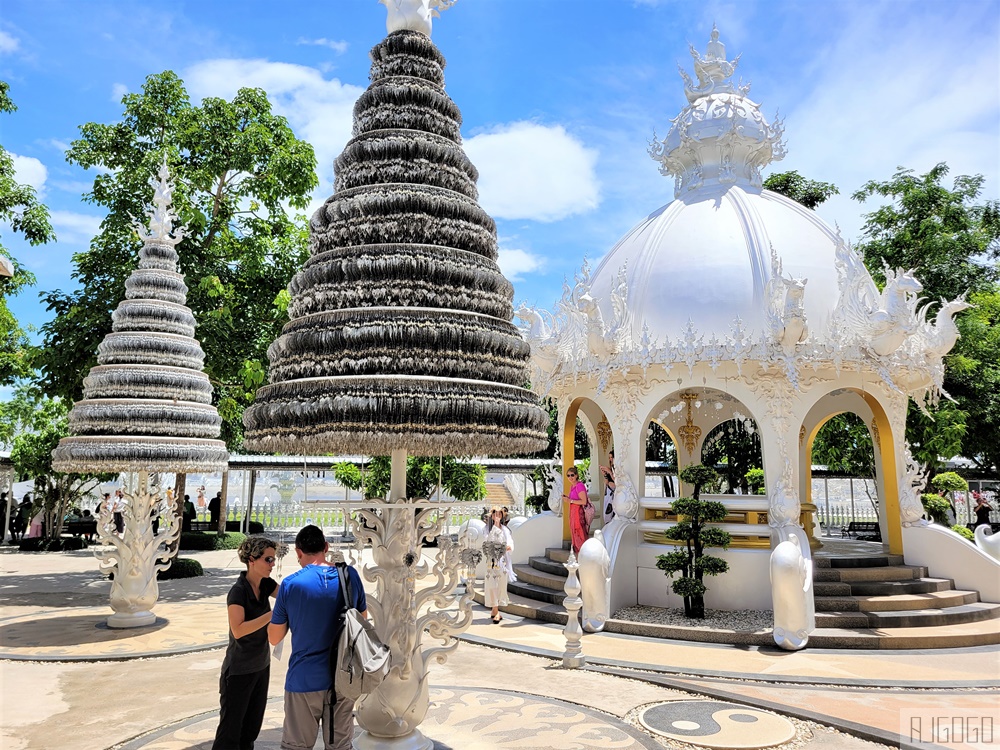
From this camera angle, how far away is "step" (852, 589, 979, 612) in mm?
10016

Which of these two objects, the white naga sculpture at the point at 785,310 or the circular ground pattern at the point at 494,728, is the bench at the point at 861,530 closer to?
the white naga sculpture at the point at 785,310

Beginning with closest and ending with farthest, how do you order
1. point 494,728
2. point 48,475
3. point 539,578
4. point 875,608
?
1. point 494,728
2. point 875,608
3. point 539,578
4. point 48,475

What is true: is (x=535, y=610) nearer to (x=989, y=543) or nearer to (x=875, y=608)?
(x=875, y=608)

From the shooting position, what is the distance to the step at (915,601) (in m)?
10.0

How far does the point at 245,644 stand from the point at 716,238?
33.5 feet

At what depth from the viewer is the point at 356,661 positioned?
4.33 metres

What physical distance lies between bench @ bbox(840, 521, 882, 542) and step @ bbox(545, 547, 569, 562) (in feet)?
38.0

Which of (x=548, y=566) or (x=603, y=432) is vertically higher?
(x=603, y=432)

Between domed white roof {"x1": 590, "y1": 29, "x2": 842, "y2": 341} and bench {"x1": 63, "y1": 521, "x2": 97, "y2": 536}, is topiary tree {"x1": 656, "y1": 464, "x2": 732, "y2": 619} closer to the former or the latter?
domed white roof {"x1": 590, "y1": 29, "x2": 842, "y2": 341}

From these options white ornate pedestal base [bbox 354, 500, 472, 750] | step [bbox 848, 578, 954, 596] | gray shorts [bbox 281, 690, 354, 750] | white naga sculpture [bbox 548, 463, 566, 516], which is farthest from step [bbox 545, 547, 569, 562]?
gray shorts [bbox 281, 690, 354, 750]

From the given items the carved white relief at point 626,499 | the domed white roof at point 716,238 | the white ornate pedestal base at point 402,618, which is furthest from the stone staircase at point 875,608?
the white ornate pedestal base at point 402,618

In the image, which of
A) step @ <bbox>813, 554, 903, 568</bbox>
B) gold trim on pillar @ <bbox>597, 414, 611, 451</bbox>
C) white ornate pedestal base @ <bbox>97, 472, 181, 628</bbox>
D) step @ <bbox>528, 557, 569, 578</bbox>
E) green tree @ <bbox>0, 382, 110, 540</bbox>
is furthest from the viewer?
green tree @ <bbox>0, 382, 110, 540</bbox>

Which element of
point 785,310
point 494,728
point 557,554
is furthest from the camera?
point 557,554

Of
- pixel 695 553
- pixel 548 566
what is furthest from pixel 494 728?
pixel 548 566
